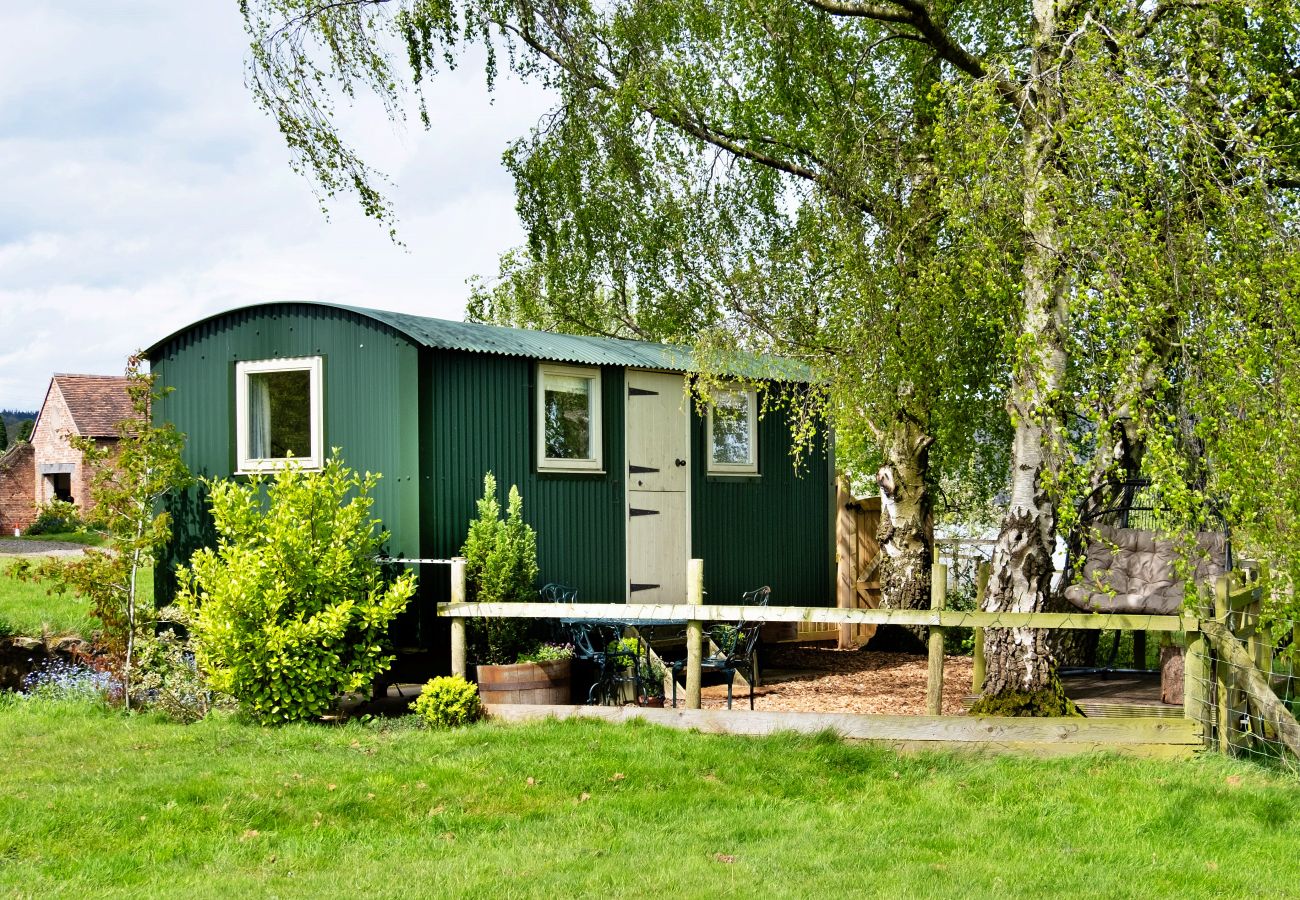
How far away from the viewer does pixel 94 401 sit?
1182 inches

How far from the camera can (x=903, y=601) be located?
12680 mm

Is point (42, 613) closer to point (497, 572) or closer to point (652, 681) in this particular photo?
point (497, 572)

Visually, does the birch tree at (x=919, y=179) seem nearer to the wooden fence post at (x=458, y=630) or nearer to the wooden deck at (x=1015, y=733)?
the wooden deck at (x=1015, y=733)

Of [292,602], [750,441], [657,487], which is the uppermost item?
[750,441]

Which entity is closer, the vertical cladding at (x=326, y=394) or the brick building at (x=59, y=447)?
the vertical cladding at (x=326, y=394)

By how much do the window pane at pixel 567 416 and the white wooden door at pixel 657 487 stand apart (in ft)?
1.47

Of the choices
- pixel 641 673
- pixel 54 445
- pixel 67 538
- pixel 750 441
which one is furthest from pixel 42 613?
pixel 54 445

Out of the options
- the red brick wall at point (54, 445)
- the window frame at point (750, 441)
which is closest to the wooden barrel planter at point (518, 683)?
the window frame at point (750, 441)

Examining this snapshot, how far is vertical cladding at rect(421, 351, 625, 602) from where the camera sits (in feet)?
30.5

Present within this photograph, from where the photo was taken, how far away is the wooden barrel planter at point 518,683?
8.16 meters

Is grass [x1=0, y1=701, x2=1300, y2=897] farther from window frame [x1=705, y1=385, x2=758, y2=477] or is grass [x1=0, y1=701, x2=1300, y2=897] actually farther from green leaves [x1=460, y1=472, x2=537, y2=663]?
window frame [x1=705, y1=385, x2=758, y2=477]

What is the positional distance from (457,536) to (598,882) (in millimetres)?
4771

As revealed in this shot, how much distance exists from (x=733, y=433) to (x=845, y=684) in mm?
2721

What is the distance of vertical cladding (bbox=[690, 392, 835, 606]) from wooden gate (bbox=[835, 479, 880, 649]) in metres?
0.35
